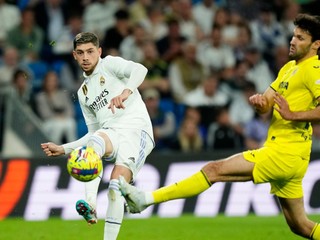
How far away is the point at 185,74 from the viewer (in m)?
16.2

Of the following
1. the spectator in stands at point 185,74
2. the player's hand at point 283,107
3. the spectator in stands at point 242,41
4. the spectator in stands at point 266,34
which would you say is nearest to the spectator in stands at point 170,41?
the spectator in stands at point 185,74

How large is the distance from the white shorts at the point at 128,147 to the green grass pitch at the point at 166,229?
6.66ft

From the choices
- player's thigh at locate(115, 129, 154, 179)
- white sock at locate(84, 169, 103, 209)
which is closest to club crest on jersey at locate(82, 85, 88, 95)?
player's thigh at locate(115, 129, 154, 179)

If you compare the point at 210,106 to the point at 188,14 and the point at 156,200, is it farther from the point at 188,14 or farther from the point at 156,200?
the point at 156,200

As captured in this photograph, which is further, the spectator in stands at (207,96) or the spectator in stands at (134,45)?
A: the spectator in stands at (134,45)

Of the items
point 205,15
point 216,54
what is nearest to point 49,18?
point 205,15

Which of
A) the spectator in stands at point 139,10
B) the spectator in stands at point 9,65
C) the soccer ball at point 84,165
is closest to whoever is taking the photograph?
the soccer ball at point 84,165

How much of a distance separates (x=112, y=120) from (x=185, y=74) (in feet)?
24.5

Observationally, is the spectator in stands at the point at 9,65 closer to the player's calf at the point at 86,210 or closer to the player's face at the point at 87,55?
the player's face at the point at 87,55

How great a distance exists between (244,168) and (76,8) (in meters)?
9.22

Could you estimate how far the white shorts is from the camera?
28.2ft

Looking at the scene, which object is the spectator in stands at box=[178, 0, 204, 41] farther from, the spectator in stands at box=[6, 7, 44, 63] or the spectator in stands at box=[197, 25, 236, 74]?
the spectator in stands at box=[6, 7, 44, 63]

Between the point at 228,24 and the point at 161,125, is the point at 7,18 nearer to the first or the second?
the point at 161,125

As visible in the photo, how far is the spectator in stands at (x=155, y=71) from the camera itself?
1592 centimetres
